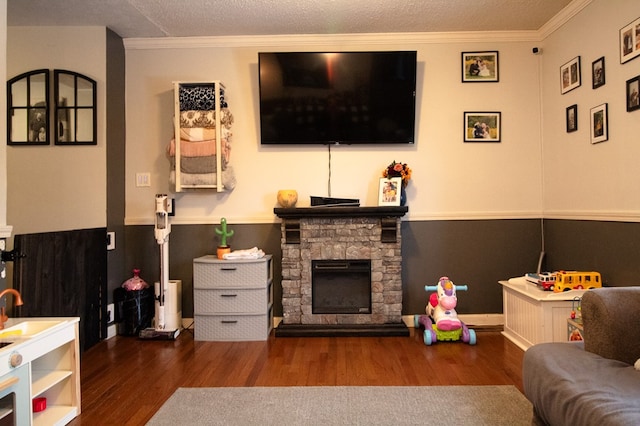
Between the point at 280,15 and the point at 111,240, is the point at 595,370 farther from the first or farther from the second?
the point at 111,240

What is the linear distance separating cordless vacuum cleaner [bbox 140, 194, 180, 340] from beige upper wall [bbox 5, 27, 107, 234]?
49 centimetres

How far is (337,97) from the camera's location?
3.53 m

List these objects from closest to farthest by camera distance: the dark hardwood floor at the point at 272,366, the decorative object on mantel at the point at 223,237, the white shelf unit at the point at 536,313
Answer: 1. the dark hardwood floor at the point at 272,366
2. the white shelf unit at the point at 536,313
3. the decorative object on mantel at the point at 223,237

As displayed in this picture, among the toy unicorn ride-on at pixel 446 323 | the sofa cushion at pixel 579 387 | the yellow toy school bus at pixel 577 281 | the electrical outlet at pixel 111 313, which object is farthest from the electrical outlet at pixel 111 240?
the yellow toy school bus at pixel 577 281

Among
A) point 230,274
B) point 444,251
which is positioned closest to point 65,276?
point 230,274

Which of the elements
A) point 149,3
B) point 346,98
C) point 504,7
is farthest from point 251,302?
point 504,7

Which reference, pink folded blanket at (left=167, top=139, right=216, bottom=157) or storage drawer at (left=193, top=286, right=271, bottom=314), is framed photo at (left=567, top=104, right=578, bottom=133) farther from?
pink folded blanket at (left=167, top=139, right=216, bottom=157)

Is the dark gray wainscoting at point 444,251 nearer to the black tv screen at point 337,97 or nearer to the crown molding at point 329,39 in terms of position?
the black tv screen at point 337,97

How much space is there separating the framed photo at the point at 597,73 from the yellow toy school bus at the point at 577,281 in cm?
135

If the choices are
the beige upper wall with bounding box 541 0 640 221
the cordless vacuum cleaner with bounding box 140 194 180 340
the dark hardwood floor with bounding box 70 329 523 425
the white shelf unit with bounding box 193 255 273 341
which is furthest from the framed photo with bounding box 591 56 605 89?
the cordless vacuum cleaner with bounding box 140 194 180 340

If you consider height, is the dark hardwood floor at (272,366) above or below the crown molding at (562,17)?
below

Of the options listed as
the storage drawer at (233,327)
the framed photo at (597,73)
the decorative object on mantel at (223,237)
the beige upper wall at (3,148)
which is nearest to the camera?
the beige upper wall at (3,148)

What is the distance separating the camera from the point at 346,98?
11.6 ft

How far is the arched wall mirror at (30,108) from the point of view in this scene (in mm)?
3352
